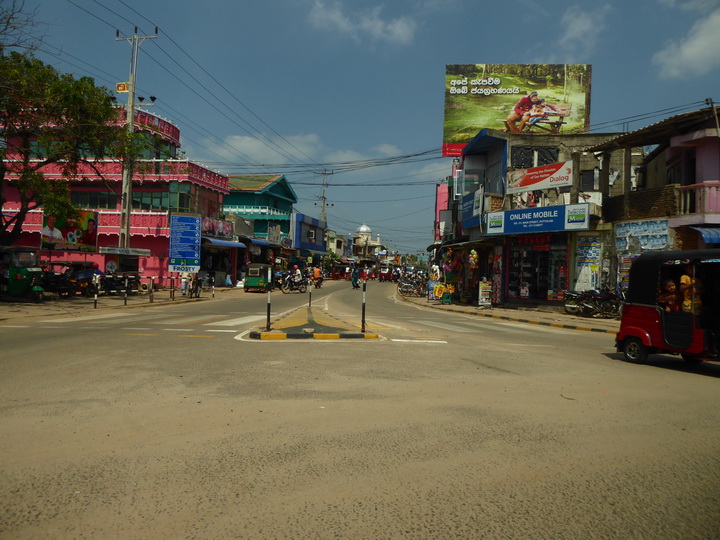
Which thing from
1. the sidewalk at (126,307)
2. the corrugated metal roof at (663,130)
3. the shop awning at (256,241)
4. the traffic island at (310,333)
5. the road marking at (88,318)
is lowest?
the road marking at (88,318)

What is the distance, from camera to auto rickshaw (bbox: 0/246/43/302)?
814 inches

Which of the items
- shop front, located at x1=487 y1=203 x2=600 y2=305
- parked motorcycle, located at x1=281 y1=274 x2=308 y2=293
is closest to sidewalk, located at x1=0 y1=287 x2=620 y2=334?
shop front, located at x1=487 y1=203 x2=600 y2=305

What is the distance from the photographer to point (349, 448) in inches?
174

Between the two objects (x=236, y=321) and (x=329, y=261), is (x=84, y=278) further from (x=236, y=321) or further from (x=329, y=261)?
(x=329, y=261)

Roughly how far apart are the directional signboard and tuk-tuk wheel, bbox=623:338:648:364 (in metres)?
22.8

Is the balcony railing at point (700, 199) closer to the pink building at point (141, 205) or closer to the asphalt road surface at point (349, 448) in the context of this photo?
the asphalt road surface at point (349, 448)

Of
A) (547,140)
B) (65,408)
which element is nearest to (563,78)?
(547,140)

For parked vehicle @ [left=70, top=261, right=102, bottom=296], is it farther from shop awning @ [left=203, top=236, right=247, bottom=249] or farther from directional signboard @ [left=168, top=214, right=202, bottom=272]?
shop awning @ [left=203, top=236, right=247, bottom=249]

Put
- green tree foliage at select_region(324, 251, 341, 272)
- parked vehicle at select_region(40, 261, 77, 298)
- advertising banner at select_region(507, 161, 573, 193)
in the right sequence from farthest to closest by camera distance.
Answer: green tree foliage at select_region(324, 251, 341, 272)
parked vehicle at select_region(40, 261, 77, 298)
advertising banner at select_region(507, 161, 573, 193)

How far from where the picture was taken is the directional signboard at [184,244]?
27.7 meters

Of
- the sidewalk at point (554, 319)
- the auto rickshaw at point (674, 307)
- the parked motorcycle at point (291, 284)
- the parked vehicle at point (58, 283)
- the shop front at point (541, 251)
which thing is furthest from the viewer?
the parked motorcycle at point (291, 284)

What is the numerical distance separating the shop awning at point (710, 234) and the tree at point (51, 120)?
2299 cm

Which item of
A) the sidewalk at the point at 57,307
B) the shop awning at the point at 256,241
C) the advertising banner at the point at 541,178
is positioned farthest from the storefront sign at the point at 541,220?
the shop awning at the point at 256,241

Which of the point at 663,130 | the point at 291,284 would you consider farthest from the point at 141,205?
the point at 663,130
